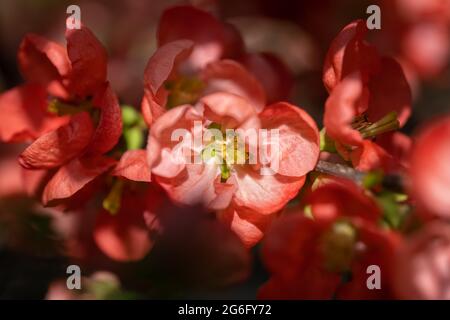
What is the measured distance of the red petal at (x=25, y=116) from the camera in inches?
43.2

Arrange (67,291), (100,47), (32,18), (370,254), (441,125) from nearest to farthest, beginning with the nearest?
(441,125), (370,254), (100,47), (67,291), (32,18)

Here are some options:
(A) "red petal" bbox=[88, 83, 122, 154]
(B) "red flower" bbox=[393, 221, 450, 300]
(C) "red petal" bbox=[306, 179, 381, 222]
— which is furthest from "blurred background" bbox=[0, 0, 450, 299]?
(B) "red flower" bbox=[393, 221, 450, 300]

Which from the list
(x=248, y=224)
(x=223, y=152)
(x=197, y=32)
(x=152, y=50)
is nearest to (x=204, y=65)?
(x=197, y=32)

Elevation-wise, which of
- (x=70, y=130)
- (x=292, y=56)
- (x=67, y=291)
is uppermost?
(x=70, y=130)

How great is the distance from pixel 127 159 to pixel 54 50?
22cm

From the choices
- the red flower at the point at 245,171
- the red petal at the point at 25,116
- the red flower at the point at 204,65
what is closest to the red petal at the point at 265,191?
the red flower at the point at 245,171

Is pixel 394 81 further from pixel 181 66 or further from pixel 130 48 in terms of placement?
pixel 130 48

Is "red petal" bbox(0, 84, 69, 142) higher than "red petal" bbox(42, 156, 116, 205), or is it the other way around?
"red petal" bbox(0, 84, 69, 142)

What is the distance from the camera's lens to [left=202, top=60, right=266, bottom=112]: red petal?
101 centimetres

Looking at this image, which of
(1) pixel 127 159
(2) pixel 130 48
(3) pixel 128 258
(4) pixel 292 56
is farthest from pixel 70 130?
(4) pixel 292 56

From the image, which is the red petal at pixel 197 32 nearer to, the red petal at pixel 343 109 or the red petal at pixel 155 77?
the red petal at pixel 155 77

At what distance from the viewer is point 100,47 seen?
3.30ft

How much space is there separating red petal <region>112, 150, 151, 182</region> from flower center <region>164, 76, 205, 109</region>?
0.17m

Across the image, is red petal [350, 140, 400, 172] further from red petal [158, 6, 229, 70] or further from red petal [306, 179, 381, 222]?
red petal [158, 6, 229, 70]
